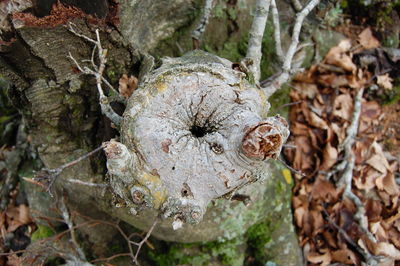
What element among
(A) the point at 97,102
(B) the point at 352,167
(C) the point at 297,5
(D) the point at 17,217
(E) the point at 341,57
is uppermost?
(C) the point at 297,5

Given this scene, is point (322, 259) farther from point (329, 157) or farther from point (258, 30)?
point (258, 30)

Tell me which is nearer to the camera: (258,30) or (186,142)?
(186,142)

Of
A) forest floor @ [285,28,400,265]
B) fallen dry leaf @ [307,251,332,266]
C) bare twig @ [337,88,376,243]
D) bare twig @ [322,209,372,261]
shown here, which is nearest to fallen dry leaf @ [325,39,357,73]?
forest floor @ [285,28,400,265]

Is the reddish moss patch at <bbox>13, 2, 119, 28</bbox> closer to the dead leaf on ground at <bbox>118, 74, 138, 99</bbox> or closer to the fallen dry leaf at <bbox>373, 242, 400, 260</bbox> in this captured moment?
the dead leaf on ground at <bbox>118, 74, 138, 99</bbox>

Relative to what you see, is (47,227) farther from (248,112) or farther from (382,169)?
(382,169)

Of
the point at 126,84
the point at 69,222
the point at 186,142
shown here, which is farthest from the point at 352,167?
the point at 69,222

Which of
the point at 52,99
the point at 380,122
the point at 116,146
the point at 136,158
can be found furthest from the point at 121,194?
the point at 380,122
